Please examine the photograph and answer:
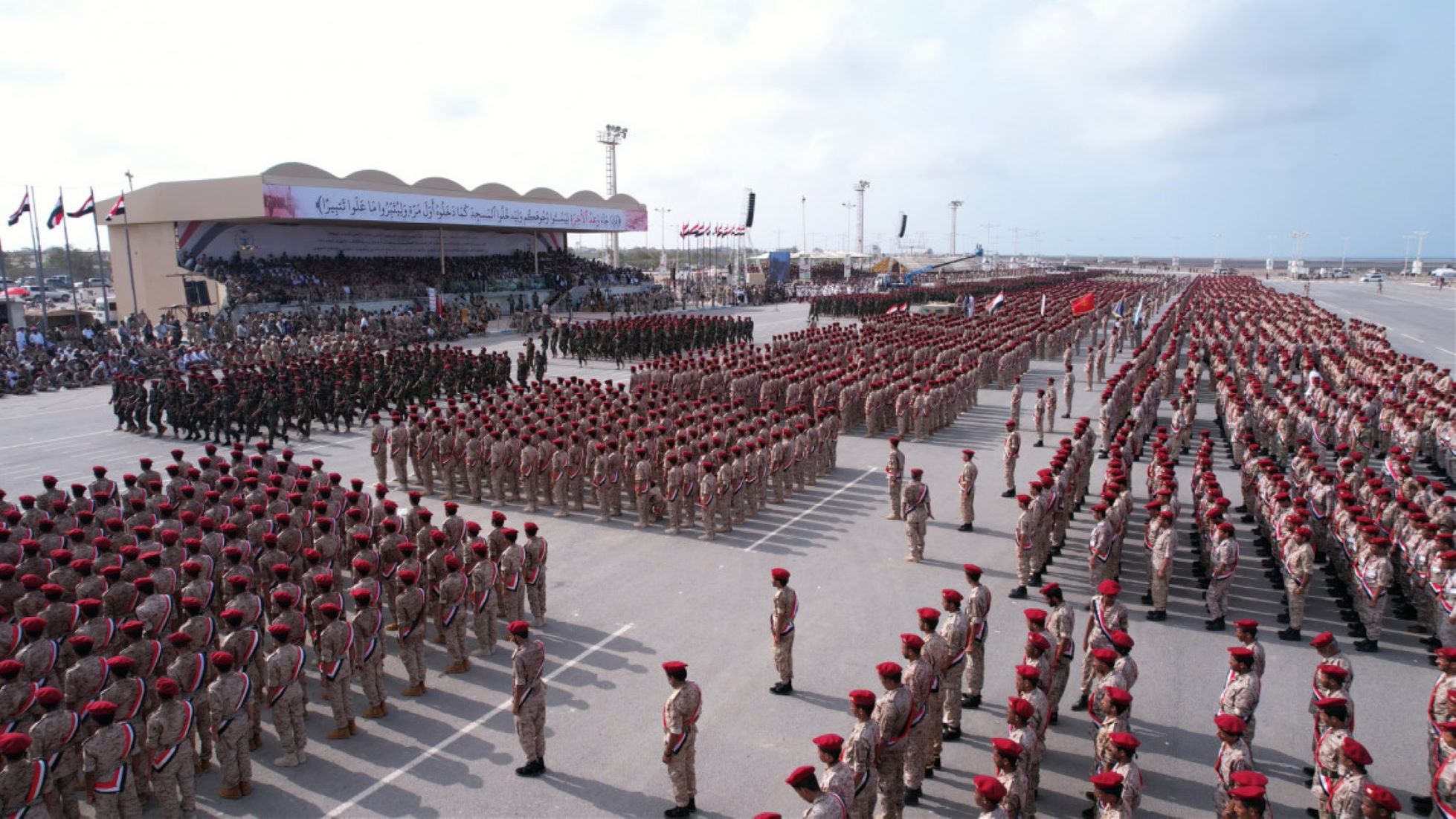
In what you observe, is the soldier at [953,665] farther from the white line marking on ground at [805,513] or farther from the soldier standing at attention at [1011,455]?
the soldier standing at attention at [1011,455]

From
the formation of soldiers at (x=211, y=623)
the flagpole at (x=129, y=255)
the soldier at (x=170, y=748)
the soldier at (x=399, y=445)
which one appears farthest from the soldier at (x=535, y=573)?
the flagpole at (x=129, y=255)

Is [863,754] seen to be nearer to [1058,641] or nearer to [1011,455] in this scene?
[1058,641]

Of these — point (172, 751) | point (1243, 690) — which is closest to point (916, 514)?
point (1243, 690)

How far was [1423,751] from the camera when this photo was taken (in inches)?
263

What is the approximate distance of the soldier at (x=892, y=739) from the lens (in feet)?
18.1

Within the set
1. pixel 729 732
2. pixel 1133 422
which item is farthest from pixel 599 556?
pixel 1133 422

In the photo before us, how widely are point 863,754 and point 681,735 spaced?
4.07 feet

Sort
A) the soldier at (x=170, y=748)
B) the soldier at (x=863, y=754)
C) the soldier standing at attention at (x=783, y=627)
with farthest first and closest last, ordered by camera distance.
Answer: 1. the soldier standing at attention at (x=783, y=627)
2. the soldier at (x=170, y=748)
3. the soldier at (x=863, y=754)

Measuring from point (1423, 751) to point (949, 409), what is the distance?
12.5 m

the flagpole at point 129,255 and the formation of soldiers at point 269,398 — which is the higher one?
the flagpole at point 129,255

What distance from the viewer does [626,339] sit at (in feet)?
92.0

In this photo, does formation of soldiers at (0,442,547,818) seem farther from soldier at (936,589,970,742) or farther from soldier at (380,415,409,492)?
soldier at (936,589,970,742)

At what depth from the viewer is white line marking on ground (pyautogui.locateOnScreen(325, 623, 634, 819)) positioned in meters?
6.08

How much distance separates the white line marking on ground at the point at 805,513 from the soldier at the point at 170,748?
6567mm
